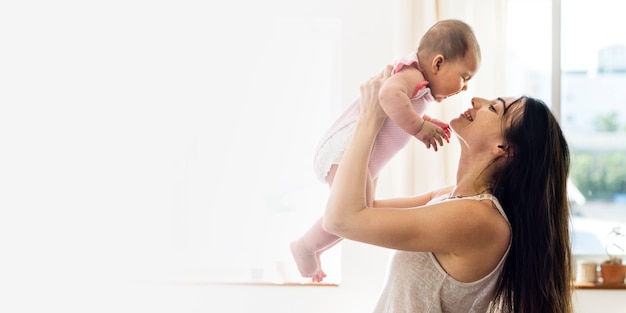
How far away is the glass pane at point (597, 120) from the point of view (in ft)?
12.4

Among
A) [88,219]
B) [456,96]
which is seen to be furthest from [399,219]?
[88,219]

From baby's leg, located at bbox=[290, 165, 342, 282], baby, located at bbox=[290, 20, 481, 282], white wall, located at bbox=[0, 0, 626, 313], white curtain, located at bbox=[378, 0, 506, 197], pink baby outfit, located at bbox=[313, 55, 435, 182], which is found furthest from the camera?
white curtain, located at bbox=[378, 0, 506, 197]

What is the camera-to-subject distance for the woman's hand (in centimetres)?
177

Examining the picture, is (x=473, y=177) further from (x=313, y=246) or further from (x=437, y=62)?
(x=313, y=246)

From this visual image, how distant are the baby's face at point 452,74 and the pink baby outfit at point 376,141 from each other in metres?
0.03

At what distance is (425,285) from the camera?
1756mm

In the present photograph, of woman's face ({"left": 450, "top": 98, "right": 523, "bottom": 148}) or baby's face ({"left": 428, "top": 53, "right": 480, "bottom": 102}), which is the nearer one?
woman's face ({"left": 450, "top": 98, "right": 523, "bottom": 148})

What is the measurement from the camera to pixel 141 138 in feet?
11.3

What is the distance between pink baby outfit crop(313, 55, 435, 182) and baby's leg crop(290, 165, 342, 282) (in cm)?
4

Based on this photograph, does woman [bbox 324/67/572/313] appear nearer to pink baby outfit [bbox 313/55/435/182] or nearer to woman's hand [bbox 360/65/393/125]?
woman's hand [bbox 360/65/393/125]

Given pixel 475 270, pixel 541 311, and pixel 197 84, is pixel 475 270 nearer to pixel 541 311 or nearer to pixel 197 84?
pixel 541 311

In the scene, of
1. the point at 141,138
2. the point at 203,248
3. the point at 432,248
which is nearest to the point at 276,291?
the point at 203,248

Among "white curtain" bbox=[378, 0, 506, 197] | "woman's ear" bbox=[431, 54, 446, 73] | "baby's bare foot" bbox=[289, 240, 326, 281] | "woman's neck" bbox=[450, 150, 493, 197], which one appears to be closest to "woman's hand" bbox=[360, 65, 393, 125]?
"woman's ear" bbox=[431, 54, 446, 73]

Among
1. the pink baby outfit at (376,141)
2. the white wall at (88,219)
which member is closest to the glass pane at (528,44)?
the white wall at (88,219)
